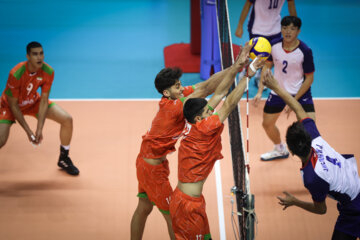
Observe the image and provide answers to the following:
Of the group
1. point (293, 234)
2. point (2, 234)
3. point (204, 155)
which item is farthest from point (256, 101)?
point (2, 234)

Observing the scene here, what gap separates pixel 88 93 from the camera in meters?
9.18

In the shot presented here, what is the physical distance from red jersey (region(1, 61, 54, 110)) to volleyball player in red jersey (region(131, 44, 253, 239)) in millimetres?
2257

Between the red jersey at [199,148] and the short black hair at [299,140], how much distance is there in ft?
2.08

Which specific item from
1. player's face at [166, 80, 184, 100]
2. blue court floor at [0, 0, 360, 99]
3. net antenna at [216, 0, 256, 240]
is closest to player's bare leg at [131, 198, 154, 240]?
net antenna at [216, 0, 256, 240]

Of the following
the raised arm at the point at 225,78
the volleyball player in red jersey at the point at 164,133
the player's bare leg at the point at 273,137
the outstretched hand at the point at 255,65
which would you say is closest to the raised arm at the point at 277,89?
the outstretched hand at the point at 255,65

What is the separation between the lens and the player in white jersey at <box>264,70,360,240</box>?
13.8 ft

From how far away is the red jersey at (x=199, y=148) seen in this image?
4.32m

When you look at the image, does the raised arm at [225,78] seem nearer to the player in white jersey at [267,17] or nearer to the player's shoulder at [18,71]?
the player's shoulder at [18,71]

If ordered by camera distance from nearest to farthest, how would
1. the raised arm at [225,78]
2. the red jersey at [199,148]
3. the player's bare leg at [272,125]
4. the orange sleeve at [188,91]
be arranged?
the red jersey at [199,148] < the raised arm at [225,78] < the orange sleeve at [188,91] < the player's bare leg at [272,125]

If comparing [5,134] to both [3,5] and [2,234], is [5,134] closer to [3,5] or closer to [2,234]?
[2,234]

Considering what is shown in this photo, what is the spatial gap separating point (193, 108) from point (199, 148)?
385mm

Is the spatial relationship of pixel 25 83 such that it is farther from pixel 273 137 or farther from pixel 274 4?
pixel 274 4

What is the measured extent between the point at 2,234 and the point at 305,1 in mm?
10090

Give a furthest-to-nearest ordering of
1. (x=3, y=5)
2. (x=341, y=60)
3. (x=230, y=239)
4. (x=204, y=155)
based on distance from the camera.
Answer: (x=3, y=5)
(x=341, y=60)
(x=230, y=239)
(x=204, y=155)
